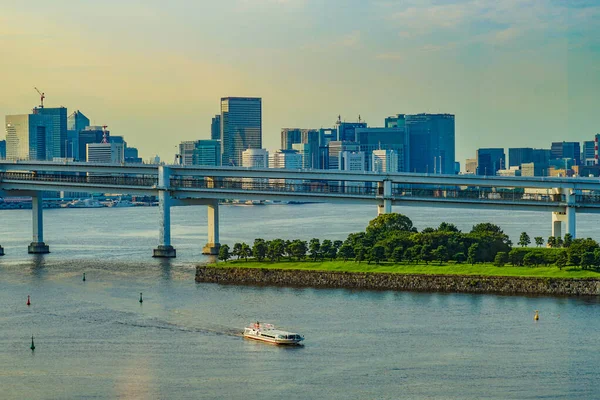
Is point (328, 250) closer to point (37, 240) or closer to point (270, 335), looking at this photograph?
point (270, 335)

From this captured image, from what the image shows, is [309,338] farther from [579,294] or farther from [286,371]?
[579,294]

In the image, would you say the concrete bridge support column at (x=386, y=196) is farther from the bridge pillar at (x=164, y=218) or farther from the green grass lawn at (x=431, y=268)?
the green grass lawn at (x=431, y=268)

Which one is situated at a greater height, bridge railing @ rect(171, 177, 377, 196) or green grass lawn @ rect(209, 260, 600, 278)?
bridge railing @ rect(171, 177, 377, 196)

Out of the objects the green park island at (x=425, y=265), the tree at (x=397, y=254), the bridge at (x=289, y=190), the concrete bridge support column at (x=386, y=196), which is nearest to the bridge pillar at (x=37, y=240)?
the bridge at (x=289, y=190)

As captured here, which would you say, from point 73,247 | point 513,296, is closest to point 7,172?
point 73,247

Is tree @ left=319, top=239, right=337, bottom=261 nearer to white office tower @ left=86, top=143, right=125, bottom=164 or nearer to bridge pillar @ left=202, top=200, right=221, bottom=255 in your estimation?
bridge pillar @ left=202, top=200, right=221, bottom=255

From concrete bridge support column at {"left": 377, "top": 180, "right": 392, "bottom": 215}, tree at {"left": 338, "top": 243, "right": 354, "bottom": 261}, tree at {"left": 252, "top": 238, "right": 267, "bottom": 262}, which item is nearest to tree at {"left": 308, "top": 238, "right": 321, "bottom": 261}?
tree at {"left": 338, "top": 243, "right": 354, "bottom": 261}
